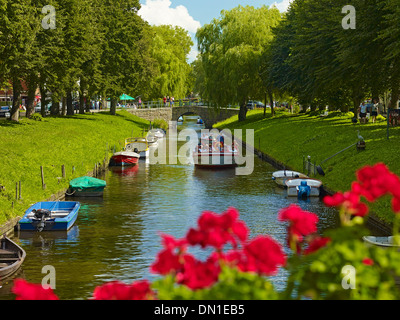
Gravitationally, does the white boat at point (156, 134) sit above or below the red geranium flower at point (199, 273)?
above

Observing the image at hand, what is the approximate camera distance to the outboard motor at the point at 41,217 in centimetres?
2870

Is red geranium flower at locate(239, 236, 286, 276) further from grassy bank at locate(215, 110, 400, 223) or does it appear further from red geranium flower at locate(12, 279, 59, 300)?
grassy bank at locate(215, 110, 400, 223)

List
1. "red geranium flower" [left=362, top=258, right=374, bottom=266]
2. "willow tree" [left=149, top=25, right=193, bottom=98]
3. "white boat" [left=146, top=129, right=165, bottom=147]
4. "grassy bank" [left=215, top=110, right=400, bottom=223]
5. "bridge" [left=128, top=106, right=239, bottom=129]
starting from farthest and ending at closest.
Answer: "bridge" [left=128, top=106, right=239, bottom=129] < "willow tree" [left=149, top=25, right=193, bottom=98] < "white boat" [left=146, top=129, right=165, bottom=147] < "grassy bank" [left=215, top=110, right=400, bottom=223] < "red geranium flower" [left=362, top=258, right=374, bottom=266]

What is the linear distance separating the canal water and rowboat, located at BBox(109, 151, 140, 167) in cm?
535

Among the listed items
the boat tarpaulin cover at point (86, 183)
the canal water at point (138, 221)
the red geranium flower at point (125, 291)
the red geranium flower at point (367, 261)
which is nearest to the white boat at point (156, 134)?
the canal water at point (138, 221)

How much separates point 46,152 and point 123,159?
1050cm

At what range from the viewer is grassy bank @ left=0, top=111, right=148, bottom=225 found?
114 feet

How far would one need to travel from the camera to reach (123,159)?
189 feet

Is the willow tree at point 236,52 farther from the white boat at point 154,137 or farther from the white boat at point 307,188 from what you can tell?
the white boat at point 307,188

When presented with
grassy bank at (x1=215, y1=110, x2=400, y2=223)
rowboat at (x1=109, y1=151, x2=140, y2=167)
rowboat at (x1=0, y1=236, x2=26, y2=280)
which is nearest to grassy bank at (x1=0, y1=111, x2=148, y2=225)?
rowboat at (x1=109, y1=151, x2=140, y2=167)

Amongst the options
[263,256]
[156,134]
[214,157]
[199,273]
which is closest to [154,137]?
[156,134]

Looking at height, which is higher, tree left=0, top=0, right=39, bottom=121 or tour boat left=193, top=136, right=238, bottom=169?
tree left=0, top=0, right=39, bottom=121

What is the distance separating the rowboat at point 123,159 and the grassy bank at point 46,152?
112 centimetres

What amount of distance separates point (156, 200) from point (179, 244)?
1305 inches
